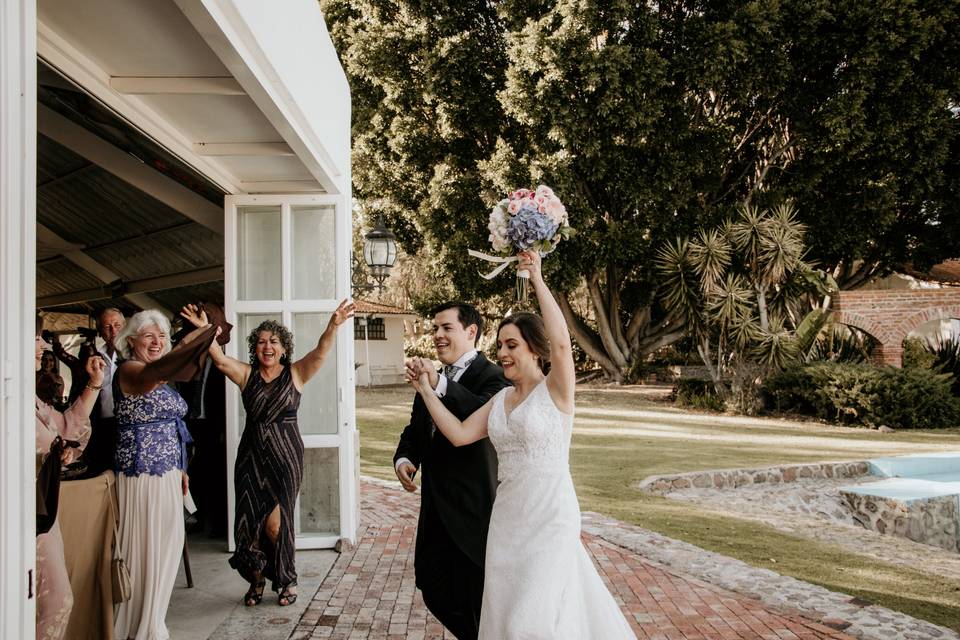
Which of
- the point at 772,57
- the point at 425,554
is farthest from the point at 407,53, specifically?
the point at 425,554

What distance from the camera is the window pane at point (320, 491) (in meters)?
7.00

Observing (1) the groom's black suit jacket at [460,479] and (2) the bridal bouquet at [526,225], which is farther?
(1) the groom's black suit jacket at [460,479]

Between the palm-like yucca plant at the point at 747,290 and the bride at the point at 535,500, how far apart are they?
56.2ft

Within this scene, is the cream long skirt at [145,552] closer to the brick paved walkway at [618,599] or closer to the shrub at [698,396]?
the brick paved walkway at [618,599]

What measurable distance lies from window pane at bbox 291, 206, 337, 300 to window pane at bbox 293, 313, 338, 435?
0.71 ft

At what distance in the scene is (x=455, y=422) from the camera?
384 centimetres

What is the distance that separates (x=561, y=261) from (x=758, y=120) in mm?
7442

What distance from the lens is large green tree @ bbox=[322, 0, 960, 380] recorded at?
65.7ft

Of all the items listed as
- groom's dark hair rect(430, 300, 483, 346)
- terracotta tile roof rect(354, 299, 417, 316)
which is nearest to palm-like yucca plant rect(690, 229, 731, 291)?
terracotta tile roof rect(354, 299, 417, 316)

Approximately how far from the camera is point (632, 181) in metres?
21.4

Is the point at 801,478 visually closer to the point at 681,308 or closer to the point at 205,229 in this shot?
the point at 205,229

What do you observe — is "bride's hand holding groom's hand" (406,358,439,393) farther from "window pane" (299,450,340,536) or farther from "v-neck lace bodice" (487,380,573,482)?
"window pane" (299,450,340,536)

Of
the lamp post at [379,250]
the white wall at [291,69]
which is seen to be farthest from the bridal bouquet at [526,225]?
the lamp post at [379,250]

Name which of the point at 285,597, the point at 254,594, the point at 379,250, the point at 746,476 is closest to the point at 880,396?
the point at 746,476
